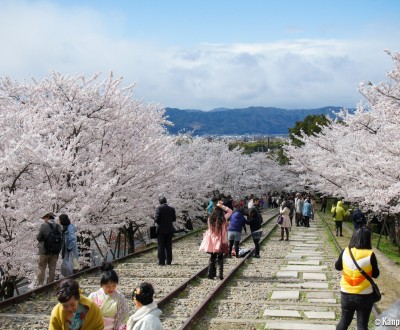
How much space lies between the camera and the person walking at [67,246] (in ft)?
38.1

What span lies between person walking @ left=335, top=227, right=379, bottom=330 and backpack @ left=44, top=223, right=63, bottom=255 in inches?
265

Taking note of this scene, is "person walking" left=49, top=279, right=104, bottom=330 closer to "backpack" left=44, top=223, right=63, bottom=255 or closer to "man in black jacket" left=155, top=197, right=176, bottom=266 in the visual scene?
"backpack" left=44, top=223, right=63, bottom=255

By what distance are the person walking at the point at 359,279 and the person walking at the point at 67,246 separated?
21.9 ft

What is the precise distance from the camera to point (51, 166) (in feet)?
47.2

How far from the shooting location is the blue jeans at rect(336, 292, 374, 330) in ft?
21.6

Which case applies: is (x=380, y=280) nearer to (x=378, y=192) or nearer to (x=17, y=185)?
(x=378, y=192)

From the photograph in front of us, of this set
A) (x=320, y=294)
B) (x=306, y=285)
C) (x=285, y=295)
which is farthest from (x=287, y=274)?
(x=285, y=295)

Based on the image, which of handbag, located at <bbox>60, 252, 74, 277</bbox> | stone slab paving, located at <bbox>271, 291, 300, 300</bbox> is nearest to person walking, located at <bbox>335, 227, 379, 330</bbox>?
stone slab paving, located at <bbox>271, 291, 300, 300</bbox>

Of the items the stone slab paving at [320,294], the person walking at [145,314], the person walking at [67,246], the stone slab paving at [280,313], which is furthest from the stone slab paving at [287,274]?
the person walking at [145,314]

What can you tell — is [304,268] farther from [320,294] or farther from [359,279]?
[359,279]

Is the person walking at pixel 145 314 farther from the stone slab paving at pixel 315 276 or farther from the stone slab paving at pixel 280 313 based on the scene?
the stone slab paving at pixel 315 276

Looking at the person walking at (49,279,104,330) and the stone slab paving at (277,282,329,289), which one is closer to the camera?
the person walking at (49,279,104,330)

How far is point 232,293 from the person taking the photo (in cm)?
1112

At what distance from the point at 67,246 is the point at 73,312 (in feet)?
23.2
